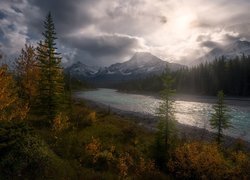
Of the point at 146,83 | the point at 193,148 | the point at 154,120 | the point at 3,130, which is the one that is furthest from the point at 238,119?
the point at 146,83

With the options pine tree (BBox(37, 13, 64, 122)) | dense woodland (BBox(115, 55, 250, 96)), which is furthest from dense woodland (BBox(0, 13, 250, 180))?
dense woodland (BBox(115, 55, 250, 96))

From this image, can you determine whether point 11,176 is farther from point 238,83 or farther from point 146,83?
point 146,83

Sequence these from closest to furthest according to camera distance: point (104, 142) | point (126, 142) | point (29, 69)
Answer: point (104, 142) → point (126, 142) → point (29, 69)

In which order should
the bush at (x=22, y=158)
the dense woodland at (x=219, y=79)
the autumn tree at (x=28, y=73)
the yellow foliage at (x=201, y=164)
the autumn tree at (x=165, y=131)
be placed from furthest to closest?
the dense woodland at (x=219, y=79) → the autumn tree at (x=28, y=73) → the autumn tree at (x=165, y=131) → the yellow foliage at (x=201, y=164) → the bush at (x=22, y=158)

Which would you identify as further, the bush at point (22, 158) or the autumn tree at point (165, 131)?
the autumn tree at point (165, 131)

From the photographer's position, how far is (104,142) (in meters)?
25.1

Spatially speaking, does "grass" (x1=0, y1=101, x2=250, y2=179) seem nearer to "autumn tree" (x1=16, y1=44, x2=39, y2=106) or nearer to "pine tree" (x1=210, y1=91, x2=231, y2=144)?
"pine tree" (x1=210, y1=91, x2=231, y2=144)

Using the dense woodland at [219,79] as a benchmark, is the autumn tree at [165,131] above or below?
below

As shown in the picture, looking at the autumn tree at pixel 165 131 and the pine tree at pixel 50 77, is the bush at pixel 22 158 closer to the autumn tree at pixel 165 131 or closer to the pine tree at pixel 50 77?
the autumn tree at pixel 165 131

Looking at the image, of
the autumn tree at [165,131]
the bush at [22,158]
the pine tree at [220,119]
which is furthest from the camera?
the pine tree at [220,119]

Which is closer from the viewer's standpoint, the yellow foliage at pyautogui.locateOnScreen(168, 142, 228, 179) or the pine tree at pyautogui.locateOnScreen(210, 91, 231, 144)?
the yellow foliage at pyautogui.locateOnScreen(168, 142, 228, 179)

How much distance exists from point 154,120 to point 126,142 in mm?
29999


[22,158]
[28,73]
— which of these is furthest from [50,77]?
[22,158]

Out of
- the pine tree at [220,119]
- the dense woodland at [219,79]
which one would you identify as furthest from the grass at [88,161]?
the dense woodland at [219,79]
